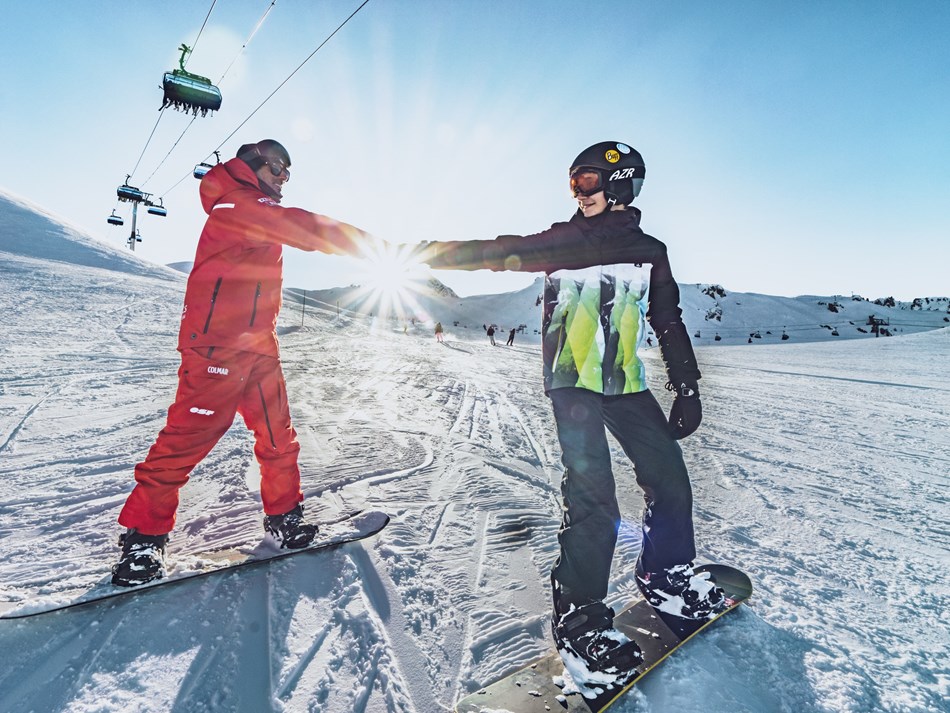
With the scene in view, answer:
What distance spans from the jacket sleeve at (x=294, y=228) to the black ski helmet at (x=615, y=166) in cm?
112

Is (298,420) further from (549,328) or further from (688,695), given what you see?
(688,695)

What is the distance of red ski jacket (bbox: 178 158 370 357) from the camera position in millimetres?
2066

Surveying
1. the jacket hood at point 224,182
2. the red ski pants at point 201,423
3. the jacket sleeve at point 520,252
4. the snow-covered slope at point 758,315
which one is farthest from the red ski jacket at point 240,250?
the snow-covered slope at point 758,315

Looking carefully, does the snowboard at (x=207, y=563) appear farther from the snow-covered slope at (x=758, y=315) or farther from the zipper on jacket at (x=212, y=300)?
the snow-covered slope at (x=758, y=315)

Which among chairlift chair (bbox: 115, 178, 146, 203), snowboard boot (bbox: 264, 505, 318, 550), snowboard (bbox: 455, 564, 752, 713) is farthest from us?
chairlift chair (bbox: 115, 178, 146, 203)

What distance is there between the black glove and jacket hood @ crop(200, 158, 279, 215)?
2.36 m

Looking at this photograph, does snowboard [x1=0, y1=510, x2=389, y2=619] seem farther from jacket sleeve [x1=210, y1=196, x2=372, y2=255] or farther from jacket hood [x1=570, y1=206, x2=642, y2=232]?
jacket hood [x1=570, y1=206, x2=642, y2=232]

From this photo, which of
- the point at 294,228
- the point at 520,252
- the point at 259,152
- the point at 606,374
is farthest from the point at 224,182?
the point at 606,374

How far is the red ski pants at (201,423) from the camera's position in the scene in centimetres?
200

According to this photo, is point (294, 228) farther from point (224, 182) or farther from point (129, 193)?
point (129, 193)

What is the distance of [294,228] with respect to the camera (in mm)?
2051

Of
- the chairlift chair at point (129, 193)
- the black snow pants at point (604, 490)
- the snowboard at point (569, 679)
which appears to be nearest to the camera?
the snowboard at point (569, 679)

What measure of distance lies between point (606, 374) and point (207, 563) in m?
2.20

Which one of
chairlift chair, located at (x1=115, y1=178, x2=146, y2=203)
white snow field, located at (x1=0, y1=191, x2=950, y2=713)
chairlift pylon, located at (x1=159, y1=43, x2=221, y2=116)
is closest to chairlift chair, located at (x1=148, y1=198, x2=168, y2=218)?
chairlift chair, located at (x1=115, y1=178, x2=146, y2=203)
